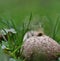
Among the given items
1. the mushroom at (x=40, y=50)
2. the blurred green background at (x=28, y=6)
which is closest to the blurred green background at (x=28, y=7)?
the blurred green background at (x=28, y=6)

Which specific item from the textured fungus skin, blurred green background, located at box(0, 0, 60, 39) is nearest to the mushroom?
the textured fungus skin

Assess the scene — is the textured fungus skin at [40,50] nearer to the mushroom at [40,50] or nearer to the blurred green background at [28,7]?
the mushroom at [40,50]

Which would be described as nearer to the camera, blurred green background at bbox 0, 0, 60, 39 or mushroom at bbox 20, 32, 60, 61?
mushroom at bbox 20, 32, 60, 61

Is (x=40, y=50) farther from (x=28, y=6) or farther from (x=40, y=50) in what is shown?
(x=28, y=6)

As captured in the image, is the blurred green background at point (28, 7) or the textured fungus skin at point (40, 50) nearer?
the textured fungus skin at point (40, 50)

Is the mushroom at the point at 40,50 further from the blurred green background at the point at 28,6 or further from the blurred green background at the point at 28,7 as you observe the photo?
the blurred green background at the point at 28,6

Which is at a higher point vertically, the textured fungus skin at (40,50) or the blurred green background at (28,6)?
the textured fungus skin at (40,50)

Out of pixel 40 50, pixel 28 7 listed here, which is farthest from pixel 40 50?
pixel 28 7

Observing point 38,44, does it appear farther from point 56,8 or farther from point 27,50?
point 56,8

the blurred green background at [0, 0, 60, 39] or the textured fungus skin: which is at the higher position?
the textured fungus skin

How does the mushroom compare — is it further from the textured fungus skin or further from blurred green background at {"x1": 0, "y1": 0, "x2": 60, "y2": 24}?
blurred green background at {"x1": 0, "y1": 0, "x2": 60, "y2": 24}
